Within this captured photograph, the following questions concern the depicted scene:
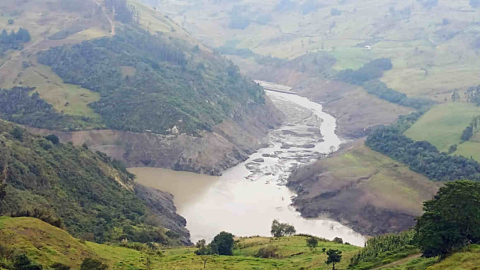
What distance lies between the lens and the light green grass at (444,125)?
10575cm

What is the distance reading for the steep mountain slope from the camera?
11531 centimetres

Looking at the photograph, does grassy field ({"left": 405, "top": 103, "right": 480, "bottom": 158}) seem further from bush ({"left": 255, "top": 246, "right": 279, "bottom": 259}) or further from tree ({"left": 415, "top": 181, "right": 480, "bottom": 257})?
tree ({"left": 415, "top": 181, "right": 480, "bottom": 257})

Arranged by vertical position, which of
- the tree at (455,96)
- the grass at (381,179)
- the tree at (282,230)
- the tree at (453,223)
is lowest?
the tree at (453,223)

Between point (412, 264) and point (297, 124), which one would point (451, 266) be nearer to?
point (412, 264)

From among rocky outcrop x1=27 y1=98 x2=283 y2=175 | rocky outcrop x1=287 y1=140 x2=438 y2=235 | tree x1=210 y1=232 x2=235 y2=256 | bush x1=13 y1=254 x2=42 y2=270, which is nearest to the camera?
bush x1=13 y1=254 x2=42 y2=270

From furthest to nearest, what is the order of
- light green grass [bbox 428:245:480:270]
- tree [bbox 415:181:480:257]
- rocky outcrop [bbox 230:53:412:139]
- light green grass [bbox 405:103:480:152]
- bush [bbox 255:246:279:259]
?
rocky outcrop [bbox 230:53:412:139], light green grass [bbox 405:103:480:152], bush [bbox 255:246:279:259], tree [bbox 415:181:480:257], light green grass [bbox 428:245:480:270]

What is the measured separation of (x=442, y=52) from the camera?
596ft

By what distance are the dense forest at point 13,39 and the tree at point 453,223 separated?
394ft

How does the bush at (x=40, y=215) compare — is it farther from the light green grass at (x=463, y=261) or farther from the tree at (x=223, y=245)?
the light green grass at (x=463, y=261)

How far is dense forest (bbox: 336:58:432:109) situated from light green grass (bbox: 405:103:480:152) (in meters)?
19.4

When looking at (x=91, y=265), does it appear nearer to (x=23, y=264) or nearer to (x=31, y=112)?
(x=23, y=264)

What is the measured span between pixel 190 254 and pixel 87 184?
2563cm

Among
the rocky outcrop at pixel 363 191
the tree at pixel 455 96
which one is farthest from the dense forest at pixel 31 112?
the tree at pixel 455 96

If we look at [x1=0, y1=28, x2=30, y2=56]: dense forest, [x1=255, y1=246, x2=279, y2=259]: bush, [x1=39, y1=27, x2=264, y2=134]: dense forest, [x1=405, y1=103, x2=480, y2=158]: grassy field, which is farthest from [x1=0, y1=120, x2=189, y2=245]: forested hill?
[x1=0, y1=28, x2=30, y2=56]: dense forest
